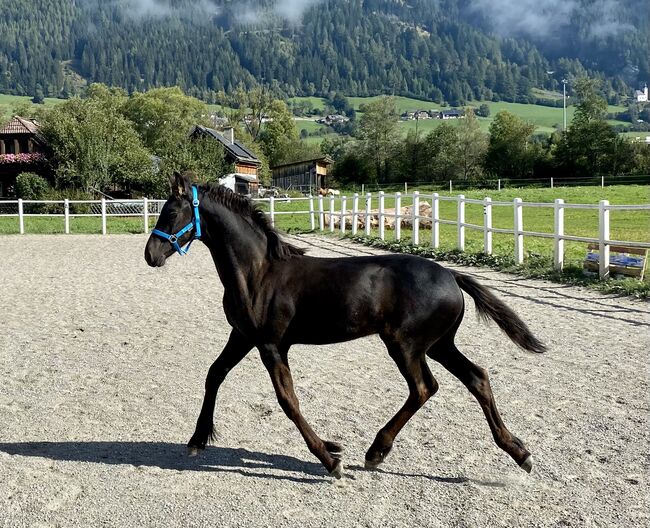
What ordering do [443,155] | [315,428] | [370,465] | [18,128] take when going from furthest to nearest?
[443,155] → [18,128] → [315,428] → [370,465]

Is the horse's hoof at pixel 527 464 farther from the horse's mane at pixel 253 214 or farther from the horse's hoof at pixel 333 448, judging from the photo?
the horse's mane at pixel 253 214

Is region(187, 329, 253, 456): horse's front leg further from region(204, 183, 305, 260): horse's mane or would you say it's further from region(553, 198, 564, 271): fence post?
region(553, 198, 564, 271): fence post

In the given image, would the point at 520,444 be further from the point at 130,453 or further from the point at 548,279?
the point at 548,279

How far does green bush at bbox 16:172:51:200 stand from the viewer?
155 ft

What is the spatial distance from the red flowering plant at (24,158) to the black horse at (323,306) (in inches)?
1981

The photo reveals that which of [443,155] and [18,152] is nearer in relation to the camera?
[18,152]

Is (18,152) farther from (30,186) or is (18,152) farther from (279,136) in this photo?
(279,136)

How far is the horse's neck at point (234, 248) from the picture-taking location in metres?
4.56

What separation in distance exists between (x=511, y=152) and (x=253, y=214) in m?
65.0

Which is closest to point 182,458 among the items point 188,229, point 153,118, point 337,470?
point 337,470

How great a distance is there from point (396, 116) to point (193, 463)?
250ft

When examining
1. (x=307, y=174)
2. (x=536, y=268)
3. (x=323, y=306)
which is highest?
(x=307, y=174)

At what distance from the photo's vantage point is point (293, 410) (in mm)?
4266

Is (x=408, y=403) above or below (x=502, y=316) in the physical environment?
below
